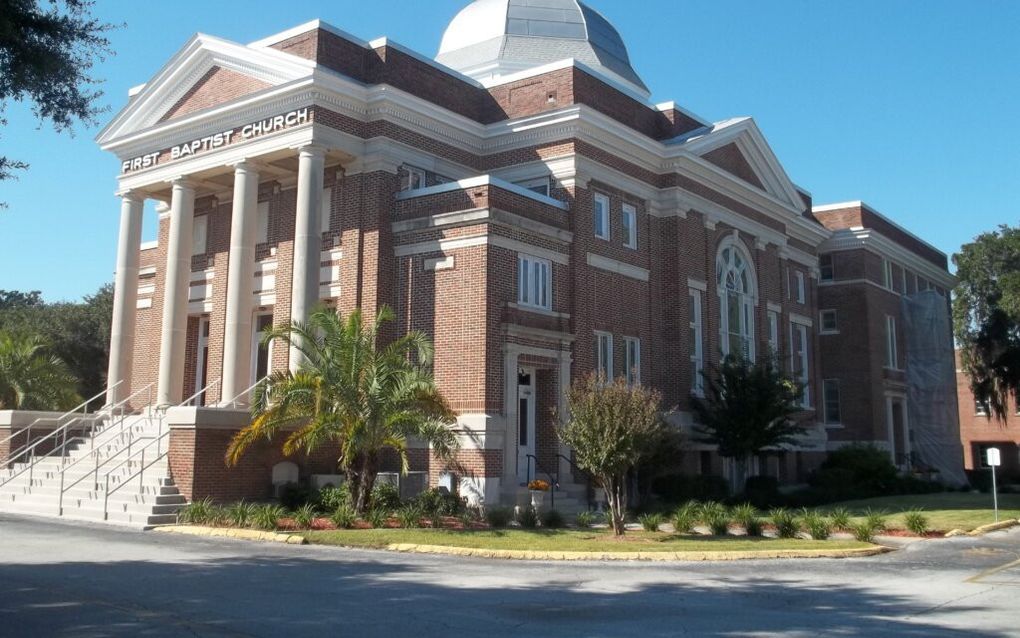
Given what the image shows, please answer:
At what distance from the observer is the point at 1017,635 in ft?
30.6

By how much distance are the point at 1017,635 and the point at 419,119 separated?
69.4ft

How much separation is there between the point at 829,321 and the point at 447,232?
78.2ft

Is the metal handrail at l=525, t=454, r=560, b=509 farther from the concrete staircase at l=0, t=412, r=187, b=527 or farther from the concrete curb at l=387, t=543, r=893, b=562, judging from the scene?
the concrete staircase at l=0, t=412, r=187, b=527

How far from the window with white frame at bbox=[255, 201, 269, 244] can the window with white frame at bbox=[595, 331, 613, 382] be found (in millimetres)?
10049

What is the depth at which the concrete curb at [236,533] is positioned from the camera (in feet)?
54.9

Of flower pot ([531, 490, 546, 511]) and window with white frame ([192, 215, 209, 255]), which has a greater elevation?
window with white frame ([192, 215, 209, 255])

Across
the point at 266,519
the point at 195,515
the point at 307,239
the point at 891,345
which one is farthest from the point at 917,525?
the point at 891,345

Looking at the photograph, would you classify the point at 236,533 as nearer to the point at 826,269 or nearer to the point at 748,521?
the point at 748,521

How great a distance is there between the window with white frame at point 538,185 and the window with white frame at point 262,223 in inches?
294

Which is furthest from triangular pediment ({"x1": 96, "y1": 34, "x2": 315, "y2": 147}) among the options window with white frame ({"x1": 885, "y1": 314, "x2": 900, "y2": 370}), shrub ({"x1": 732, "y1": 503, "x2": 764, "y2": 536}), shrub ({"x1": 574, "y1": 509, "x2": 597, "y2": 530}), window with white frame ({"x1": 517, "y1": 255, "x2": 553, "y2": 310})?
window with white frame ({"x1": 885, "y1": 314, "x2": 900, "y2": 370})

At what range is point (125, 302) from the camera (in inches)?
1118

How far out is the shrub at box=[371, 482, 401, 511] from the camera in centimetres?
2072

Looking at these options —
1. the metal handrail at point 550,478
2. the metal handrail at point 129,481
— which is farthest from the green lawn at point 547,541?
the metal handrail at point 550,478

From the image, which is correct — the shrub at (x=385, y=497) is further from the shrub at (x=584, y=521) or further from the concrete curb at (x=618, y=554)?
the concrete curb at (x=618, y=554)
